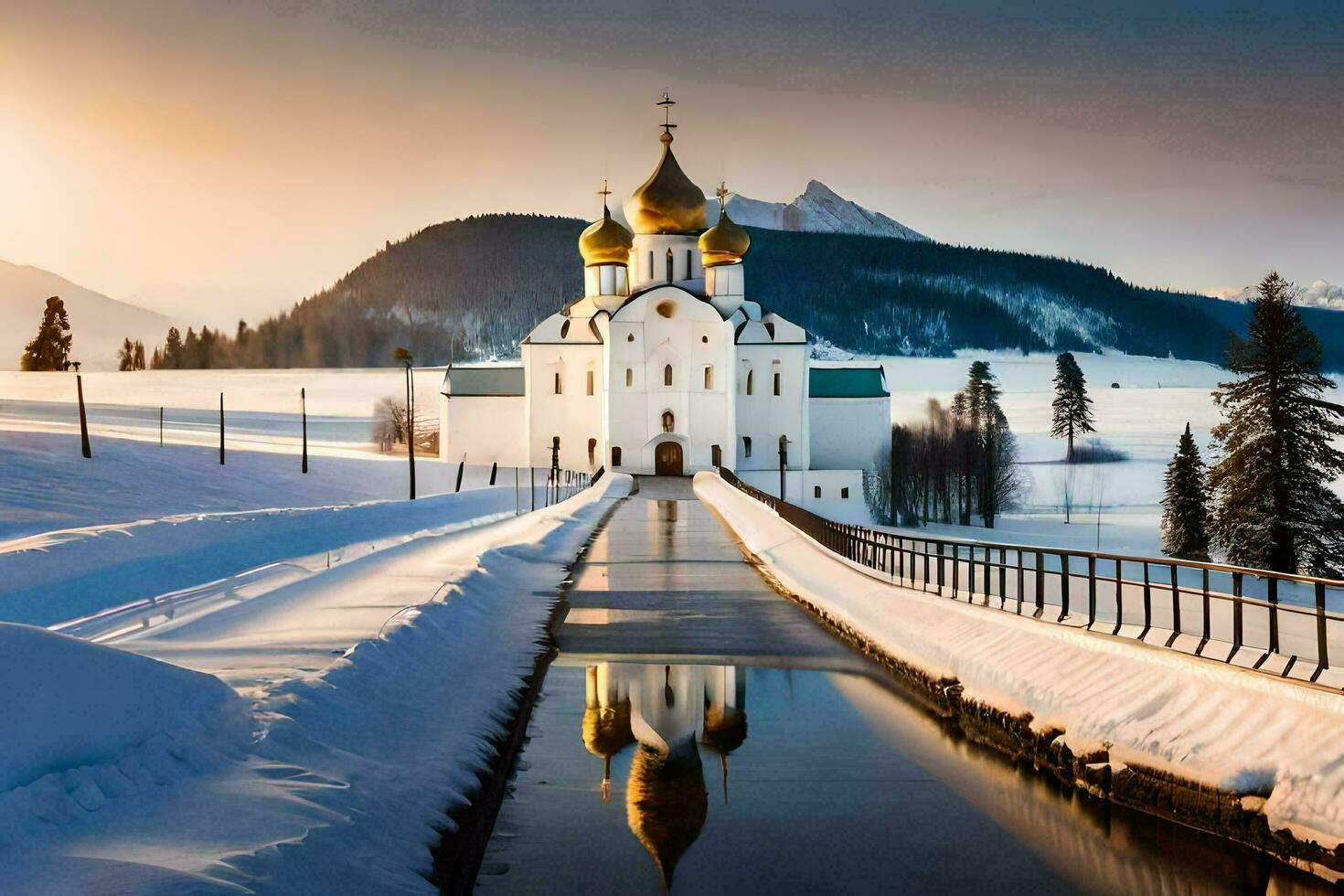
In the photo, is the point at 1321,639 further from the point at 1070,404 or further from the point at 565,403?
the point at 1070,404

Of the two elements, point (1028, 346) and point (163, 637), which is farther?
point (1028, 346)

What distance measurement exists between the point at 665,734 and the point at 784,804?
2.10 m

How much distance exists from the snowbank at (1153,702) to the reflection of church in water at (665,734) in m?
2.19

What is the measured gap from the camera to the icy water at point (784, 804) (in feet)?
25.3

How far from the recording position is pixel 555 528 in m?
29.5

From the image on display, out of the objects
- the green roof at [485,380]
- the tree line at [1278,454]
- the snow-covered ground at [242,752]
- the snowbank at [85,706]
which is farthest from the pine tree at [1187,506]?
the snowbank at [85,706]

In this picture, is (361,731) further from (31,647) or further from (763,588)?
(763,588)

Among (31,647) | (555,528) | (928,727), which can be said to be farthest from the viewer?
(555,528)

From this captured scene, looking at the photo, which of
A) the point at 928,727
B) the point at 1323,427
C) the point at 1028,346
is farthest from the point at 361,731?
the point at 1028,346

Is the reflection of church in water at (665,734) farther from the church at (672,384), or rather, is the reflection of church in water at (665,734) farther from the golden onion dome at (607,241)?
the golden onion dome at (607,241)

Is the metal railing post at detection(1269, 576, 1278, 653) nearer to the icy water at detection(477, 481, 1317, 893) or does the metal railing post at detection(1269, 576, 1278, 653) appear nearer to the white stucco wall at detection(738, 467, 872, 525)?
the icy water at detection(477, 481, 1317, 893)

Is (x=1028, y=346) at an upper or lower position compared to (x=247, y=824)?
upper

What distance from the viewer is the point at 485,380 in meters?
71.3

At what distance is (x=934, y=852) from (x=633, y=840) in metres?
1.90
